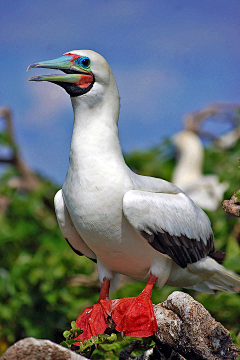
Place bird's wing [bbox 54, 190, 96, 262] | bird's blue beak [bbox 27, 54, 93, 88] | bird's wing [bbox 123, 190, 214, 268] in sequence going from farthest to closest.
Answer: bird's wing [bbox 54, 190, 96, 262]
bird's blue beak [bbox 27, 54, 93, 88]
bird's wing [bbox 123, 190, 214, 268]

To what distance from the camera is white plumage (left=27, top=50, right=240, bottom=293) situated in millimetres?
3488

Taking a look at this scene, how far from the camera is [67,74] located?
3799mm

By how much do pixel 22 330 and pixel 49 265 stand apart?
1.20 metres

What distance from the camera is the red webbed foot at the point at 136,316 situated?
10.9ft

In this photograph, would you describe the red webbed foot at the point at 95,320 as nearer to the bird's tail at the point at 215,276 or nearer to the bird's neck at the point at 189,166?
the bird's tail at the point at 215,276

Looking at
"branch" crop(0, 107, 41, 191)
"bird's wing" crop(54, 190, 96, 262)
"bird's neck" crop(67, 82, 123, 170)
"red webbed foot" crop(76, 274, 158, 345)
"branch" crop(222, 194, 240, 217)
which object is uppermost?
"bird's neck" crop(67, 82, 123, 170)

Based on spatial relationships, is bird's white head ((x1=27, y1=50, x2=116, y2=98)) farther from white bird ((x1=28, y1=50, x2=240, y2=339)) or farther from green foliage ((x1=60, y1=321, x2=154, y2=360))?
green foliage ((x1=60, y1=321, x2=154, y2=360))

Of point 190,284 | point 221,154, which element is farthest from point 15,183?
point 190,284

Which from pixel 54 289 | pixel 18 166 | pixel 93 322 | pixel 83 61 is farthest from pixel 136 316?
pixel 18 166

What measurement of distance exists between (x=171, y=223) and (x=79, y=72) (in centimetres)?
160

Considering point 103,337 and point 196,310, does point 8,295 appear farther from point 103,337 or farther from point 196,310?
point 196,310

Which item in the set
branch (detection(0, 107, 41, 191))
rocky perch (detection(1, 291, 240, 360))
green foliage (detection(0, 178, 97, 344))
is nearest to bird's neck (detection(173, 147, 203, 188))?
branch (detection(0, 107, 41, 191))

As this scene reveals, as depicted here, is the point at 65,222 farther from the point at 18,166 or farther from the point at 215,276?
the point at 18,166

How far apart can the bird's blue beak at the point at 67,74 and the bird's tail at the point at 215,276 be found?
2.02m
